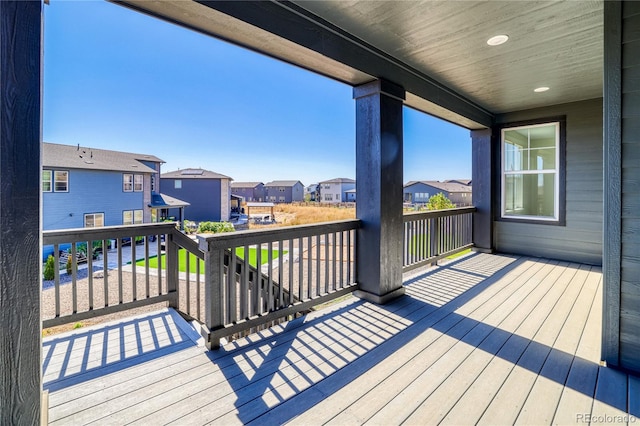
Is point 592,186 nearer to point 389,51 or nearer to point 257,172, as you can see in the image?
point 389,51

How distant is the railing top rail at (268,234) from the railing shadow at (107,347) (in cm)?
90

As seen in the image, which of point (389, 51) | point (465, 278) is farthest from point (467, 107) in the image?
point (465, 278)

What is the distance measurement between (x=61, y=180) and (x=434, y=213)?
35.6ft

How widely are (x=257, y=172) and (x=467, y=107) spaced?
18599 millimetres

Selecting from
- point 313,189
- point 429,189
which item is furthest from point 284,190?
point 429,189

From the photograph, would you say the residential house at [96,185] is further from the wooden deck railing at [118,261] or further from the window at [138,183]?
the wooden deck railing at [118,261]

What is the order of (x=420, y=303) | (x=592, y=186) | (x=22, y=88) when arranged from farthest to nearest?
(x=592, y=186) → (x=420, y=303) → (x=22, y=88)

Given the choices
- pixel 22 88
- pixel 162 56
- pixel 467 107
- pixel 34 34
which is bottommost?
pixel 22 88

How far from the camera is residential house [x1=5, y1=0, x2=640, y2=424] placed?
1.15 meters

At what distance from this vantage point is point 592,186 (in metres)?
4.71

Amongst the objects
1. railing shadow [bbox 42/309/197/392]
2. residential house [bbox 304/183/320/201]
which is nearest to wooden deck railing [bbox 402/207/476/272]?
railing shadow [bbox 42/309/197/392]

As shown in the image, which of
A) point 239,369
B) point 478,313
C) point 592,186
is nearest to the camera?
point 239,369

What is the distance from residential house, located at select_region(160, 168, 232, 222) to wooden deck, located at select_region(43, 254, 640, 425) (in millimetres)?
11318

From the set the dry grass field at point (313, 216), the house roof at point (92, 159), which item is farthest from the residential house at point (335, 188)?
the dry grass field at point (313, 216)
